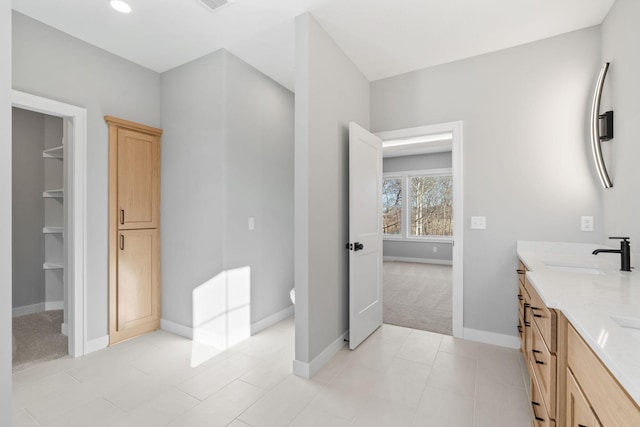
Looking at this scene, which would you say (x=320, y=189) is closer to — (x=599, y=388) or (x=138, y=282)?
(x=599, y=388)

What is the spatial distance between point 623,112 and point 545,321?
5.61 ft

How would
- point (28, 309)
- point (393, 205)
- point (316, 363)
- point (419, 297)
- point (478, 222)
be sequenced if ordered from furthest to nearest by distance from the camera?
1. point (393, 205)
2. point (419, 297)
3. point (28, 309)
4. point (478, 222)
5. point (316, 363)

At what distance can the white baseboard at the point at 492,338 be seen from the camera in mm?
2771

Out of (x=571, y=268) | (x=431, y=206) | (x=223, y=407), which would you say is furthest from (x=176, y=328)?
(x=431, y=206)

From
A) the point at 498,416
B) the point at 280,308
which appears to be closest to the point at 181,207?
the point at 280,308

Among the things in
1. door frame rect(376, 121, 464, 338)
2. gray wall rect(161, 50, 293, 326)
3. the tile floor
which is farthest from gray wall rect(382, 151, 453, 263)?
gray wall rect(161, 50, 293, 326)

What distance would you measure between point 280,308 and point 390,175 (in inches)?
209

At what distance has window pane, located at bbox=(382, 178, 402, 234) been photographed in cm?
780

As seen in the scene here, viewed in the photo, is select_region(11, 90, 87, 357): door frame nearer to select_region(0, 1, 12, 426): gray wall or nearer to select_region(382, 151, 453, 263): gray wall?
select_region(0, 1, 12, 426): gray wall

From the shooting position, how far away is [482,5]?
7.41 feet

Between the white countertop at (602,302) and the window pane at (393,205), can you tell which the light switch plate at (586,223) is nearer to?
the white countertop at (602,302)

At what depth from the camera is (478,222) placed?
2922 mm

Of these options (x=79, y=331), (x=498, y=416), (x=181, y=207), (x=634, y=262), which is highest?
(x=181, y=207)

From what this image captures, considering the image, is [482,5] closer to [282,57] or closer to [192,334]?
[282,57]
